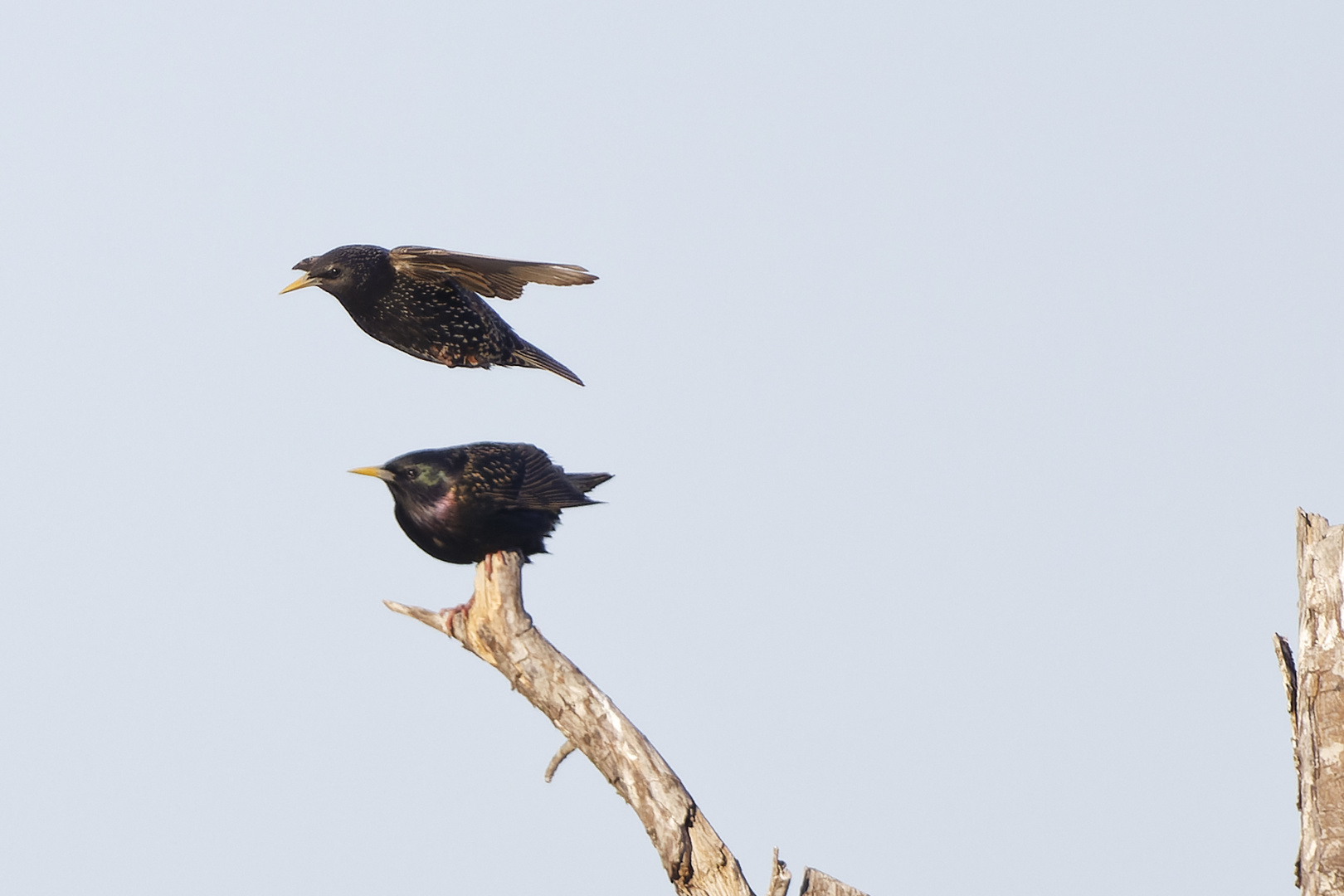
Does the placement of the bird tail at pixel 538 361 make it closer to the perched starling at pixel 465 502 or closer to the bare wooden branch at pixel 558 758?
the perched starling at pixel 465 502

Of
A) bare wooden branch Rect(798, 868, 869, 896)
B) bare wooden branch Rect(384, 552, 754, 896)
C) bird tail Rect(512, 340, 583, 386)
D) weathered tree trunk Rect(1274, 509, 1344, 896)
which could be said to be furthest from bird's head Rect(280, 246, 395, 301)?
weathered tree trunk Rect(1274, 509, 1344, 896)

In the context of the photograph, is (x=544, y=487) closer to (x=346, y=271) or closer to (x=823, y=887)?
(x=346, y=271)

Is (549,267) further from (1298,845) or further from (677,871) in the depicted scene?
(1298,845)

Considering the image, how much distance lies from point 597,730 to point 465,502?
1326mm

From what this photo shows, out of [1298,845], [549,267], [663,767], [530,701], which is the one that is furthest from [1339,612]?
[549,267]

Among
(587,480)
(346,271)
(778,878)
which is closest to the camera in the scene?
(778,878)

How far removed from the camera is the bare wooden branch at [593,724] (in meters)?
6.73

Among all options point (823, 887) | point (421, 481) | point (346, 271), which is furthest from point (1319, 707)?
point (346, 271)

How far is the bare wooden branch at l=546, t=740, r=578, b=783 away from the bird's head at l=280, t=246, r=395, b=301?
287cm

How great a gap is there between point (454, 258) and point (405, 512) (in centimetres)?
163

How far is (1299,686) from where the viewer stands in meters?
6.75

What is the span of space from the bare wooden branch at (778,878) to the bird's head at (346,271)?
3912 millimetres

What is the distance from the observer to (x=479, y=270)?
8266mm

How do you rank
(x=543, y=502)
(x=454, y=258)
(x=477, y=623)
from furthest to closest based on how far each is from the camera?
(x=454, y=258) < (x=543, y=502) < (x=477, y=623)
